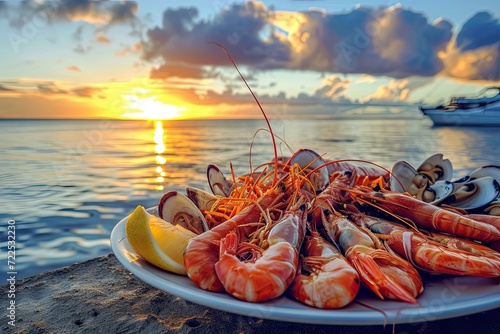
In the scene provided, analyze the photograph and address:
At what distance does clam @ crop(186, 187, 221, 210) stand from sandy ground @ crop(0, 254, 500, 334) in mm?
677

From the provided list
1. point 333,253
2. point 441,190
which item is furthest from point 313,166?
point 333,253

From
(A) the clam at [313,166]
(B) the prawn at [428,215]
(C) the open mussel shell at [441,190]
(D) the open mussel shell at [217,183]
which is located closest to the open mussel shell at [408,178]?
(C) the open mussel shell at [441,190]

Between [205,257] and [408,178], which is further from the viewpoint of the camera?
[408,178]

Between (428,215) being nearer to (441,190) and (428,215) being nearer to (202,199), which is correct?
(441,190)

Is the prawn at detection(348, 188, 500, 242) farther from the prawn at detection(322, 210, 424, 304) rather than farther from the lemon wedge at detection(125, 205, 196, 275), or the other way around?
the lemon wedge at detection(125, 205, 196, 275)

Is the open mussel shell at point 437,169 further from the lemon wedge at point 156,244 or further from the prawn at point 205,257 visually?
the lemon wedge at point 156,244

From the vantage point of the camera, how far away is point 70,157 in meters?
13.0

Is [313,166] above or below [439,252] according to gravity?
above

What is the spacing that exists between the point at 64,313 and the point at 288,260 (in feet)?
4.69

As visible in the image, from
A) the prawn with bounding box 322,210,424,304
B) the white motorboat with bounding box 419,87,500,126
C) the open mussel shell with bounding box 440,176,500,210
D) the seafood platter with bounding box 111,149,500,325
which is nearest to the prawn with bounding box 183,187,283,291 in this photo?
the seafood platter with bounding box 111,149,500,325

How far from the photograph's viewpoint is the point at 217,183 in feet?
10.9

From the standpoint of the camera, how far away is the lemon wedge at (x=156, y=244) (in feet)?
6.04

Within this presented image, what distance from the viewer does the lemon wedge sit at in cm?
184

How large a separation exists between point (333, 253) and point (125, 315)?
1226 millimetres
